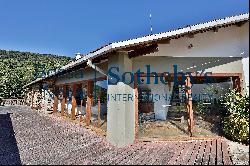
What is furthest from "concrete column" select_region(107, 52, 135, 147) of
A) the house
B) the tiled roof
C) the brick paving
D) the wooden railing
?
the wooden railing

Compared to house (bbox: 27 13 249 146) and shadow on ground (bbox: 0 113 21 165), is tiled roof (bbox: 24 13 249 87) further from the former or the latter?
shadow on ground (bbox: 0 113 21 165)

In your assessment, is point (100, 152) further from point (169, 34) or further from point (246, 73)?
point (246, 73)

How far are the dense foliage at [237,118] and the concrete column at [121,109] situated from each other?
306cm

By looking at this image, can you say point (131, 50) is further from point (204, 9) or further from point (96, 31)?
point (96, 31)

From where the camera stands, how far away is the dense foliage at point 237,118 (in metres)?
7.54

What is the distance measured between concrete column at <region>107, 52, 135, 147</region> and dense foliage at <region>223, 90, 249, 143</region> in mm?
3064

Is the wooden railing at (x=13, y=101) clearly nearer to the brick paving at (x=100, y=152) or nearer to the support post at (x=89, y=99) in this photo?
the support post at (x=89, y=99)

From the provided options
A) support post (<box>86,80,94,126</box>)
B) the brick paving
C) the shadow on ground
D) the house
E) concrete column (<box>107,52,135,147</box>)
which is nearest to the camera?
the brick paving

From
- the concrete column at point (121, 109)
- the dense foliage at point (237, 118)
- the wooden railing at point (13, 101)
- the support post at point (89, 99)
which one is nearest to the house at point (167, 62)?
the concrete column at point (121, 109)

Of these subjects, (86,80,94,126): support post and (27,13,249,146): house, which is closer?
(27,13,249,146): house

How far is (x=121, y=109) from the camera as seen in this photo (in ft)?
26.8

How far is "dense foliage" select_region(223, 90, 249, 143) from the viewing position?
24.7ft

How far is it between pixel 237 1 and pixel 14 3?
13051 millimetres

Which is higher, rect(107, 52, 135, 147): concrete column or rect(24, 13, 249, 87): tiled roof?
rect(24, 13, 249, 87): tiled roof
